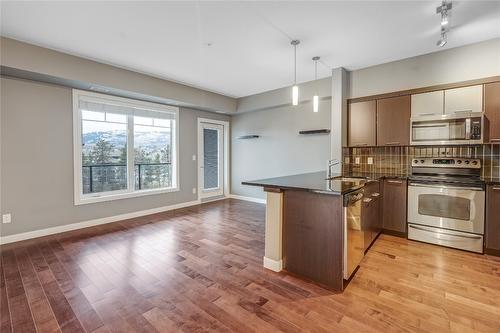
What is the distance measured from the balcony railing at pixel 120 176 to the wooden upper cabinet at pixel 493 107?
562 centimetres

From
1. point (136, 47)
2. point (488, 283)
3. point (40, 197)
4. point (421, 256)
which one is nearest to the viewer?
point (488, 283)

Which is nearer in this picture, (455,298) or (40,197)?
Answer: (455,298)

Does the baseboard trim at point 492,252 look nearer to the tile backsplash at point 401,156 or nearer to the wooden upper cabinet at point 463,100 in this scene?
the tile backsplash at point 401,156

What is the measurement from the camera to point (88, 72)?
3.71m

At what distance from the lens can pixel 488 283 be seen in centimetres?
234

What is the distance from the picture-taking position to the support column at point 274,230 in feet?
8.42

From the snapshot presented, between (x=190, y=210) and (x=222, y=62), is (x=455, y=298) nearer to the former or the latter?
(x=222, y=62)

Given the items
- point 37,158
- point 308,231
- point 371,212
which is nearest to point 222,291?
point 308,231

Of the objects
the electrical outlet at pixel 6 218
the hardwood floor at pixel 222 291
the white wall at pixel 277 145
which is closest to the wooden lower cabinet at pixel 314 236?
the hardwood floor at pixel 222 291

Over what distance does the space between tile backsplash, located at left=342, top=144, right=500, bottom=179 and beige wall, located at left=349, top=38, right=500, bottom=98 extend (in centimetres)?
97

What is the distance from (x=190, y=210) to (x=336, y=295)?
152 inches

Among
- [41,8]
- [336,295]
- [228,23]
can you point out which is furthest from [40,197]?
[336,295]

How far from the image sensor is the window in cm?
420

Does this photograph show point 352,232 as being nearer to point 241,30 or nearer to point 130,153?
point 241,30
